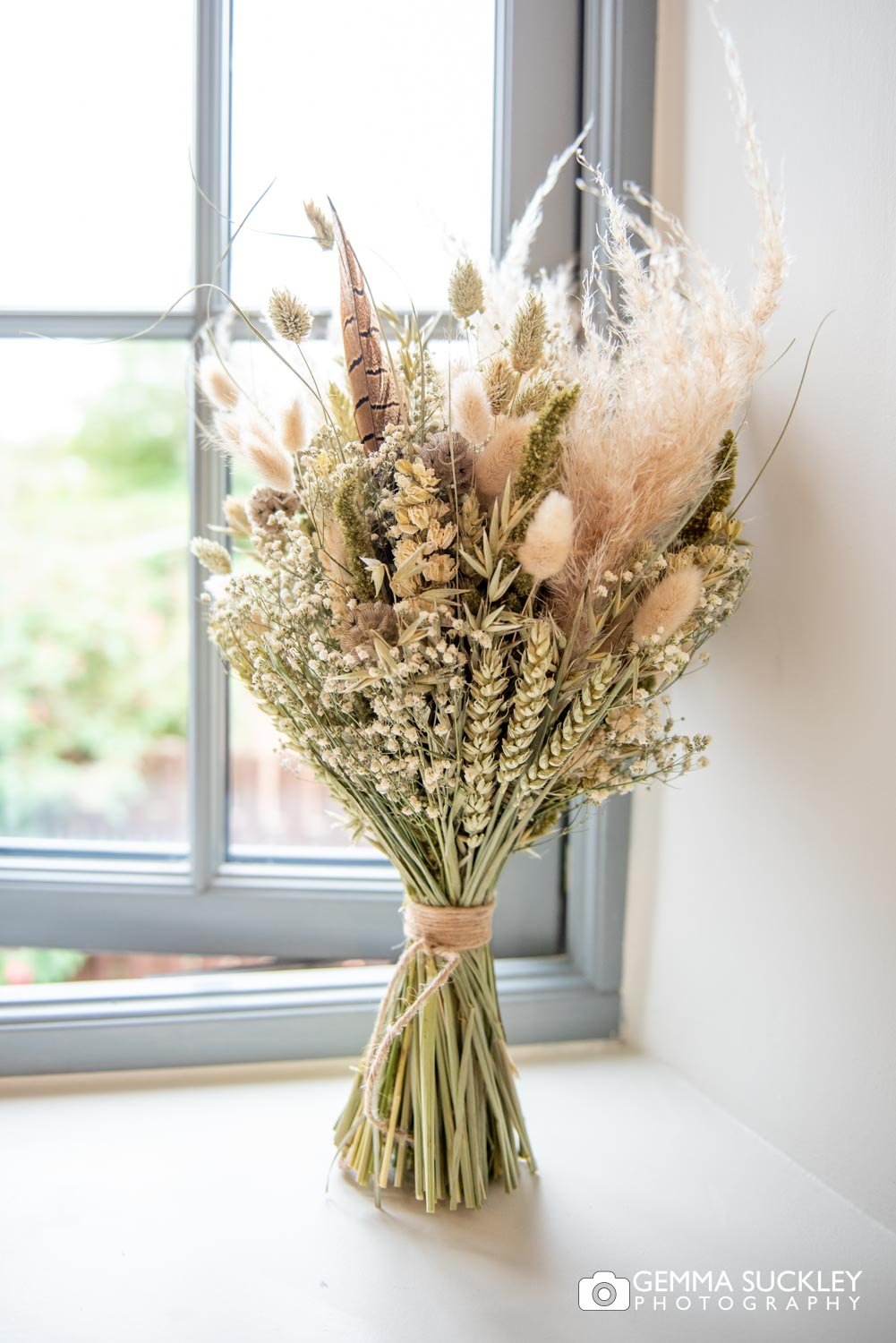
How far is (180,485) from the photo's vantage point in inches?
140

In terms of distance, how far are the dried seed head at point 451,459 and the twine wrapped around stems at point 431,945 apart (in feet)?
1.08

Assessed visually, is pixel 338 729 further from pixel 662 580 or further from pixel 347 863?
pixel 347 863

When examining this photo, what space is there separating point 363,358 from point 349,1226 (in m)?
0.67

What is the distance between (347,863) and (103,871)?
284mm

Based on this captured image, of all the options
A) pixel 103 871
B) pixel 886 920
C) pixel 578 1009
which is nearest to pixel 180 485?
pixel 103 871

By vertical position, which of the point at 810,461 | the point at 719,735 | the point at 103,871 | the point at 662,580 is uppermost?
the point at 810,461

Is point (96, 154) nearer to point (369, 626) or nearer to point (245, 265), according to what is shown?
point (245, 265)

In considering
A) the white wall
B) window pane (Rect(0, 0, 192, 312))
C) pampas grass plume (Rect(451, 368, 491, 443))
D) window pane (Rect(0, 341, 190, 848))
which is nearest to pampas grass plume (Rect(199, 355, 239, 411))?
pampas grass plume (Rect(451, 368, 491, 443))

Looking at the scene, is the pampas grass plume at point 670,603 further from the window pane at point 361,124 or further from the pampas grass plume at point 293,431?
the window pane at point 361,124

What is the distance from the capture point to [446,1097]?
74 cm

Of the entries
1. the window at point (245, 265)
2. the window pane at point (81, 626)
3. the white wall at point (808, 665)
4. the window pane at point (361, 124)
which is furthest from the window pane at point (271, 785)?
the window pane at point (81, 626)

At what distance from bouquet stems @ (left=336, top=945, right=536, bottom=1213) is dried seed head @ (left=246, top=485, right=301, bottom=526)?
370mm

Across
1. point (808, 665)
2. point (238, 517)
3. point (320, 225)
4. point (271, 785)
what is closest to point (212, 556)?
point (238, 517)

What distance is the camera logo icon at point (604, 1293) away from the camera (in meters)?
0.66
